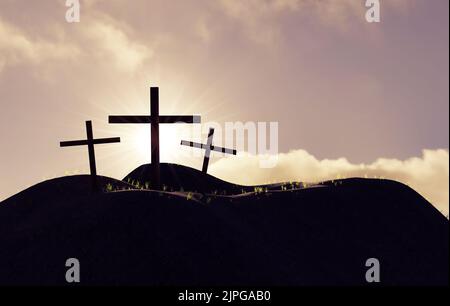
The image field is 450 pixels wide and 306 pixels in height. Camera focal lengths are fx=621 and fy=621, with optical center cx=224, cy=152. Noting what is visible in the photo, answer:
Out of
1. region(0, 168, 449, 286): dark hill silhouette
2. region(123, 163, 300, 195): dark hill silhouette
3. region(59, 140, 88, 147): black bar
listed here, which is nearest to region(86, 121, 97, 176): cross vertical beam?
region(59, 140, 88, 147): black bar

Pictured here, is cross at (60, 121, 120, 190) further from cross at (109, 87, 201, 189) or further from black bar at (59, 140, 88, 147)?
cross at (109, 87, 201, 189)

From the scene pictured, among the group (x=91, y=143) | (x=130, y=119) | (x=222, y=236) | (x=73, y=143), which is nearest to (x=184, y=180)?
(x=130, y=119)

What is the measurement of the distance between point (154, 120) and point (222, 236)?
24.9ft

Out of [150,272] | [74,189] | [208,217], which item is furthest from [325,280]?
[74,189]

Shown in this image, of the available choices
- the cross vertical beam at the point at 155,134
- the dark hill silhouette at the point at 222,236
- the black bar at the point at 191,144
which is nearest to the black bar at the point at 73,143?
the dark hill silhouette at the point at 222,236

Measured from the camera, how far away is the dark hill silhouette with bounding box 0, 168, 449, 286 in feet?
62.8

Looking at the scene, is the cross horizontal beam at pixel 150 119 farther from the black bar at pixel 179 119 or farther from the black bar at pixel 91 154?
the black bar at pixel 91 154

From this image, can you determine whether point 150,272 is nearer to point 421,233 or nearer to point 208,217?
point 208,217

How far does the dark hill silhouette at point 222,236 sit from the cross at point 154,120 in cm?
237

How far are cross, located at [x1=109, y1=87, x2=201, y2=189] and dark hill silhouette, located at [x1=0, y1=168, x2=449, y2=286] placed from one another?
2.37 metres

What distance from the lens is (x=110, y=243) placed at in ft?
65.7
